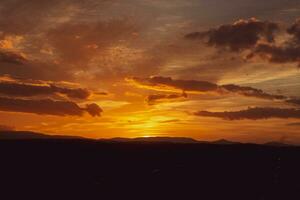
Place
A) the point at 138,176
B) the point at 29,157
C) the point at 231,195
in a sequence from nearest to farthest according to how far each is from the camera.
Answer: the point at 231,195, the point at 138,176, the point at 29,157

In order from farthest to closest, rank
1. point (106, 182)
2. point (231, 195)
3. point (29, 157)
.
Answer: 1. point (29, 157)
2. point (106, 182)
3. point (231, 195)

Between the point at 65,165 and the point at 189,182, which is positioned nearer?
the point at 189,182

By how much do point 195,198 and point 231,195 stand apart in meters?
4.40

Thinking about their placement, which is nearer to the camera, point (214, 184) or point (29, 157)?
point (214, 184)

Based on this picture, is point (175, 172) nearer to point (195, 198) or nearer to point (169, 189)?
point (169, 189)

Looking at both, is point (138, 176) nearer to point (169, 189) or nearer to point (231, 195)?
point (169, 189)

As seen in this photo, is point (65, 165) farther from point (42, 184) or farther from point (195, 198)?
point (195, 198)

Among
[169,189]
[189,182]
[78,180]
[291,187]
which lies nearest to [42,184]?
[78,180]

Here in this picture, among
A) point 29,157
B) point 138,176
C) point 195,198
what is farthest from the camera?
point 29,157

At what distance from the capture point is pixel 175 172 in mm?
60625

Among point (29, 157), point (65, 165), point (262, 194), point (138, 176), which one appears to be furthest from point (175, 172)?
point (29, 157)

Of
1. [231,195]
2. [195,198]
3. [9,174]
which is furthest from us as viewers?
[9,174]

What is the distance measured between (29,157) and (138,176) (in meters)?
24.7

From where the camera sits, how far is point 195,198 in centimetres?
4047
